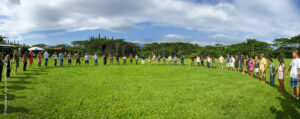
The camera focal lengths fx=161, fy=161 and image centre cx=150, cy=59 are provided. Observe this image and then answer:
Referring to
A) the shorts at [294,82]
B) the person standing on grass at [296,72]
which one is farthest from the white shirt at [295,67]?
the shorts at [294,82]

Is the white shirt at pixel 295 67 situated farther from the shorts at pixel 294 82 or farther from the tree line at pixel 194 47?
the tree line at pixel 194 47

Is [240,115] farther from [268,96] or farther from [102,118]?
[102,118]

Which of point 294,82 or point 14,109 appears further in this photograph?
point 294,82

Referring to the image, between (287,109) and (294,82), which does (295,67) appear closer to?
(294,82)

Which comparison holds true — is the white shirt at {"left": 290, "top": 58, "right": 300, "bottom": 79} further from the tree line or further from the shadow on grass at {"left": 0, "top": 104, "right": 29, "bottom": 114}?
the tree line

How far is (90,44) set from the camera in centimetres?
9862

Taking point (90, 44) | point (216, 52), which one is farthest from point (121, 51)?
point (216, 52)

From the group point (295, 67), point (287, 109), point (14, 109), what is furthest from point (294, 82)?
point (14, 109)

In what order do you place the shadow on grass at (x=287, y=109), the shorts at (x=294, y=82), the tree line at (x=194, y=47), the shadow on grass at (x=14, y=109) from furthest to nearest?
the tree line at (x=194, y=47)
the shorts at (x=294, y=82)
the shadow on grass at (x=287, y=109)
the shadow on grass at (x=14, y=109)

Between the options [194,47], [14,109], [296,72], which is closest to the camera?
[14,109]

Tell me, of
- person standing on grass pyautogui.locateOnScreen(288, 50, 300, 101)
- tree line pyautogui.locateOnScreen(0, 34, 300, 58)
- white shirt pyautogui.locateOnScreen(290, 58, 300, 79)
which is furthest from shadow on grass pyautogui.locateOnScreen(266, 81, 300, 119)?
tree line pyautogui.locateOnScreen(0, 34, 300, 58)

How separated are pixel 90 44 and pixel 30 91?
97.1m

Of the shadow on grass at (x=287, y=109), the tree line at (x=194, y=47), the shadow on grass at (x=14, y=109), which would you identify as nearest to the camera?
the shadow on grass at (x=14, y=109)

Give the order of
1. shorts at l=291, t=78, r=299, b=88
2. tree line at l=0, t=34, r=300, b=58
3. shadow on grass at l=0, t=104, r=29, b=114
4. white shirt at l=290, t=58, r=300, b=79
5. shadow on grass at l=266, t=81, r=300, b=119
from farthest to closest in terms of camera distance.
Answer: tree line at l=0, t=34, r=300, b=58 → shorts at l=291, t=78, r=299, b=88 → white shirt at l=290, t=58, r=300, b=79 → shadow on grass at l=266, t=81, r=300, b=119 → shadow on grass at l=0, t=104, r=29, b=114
